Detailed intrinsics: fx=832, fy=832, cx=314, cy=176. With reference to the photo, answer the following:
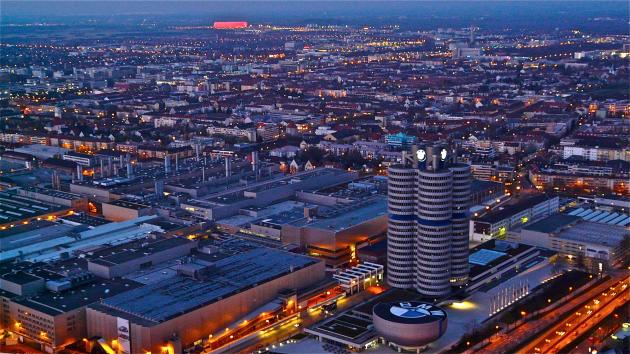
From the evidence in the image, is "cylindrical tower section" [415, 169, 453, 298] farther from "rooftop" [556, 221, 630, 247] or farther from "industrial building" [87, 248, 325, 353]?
"rooftop" [556, 221, 630, 247]

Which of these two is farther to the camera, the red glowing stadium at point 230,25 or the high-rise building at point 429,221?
the red glowing stadium at point 230,25

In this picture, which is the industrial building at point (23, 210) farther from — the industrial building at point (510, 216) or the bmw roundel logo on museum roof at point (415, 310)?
the bmw roundel logo on museum roof at point (415, 310)

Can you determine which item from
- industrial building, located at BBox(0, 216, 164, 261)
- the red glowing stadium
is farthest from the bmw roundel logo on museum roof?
the red glowing stadium

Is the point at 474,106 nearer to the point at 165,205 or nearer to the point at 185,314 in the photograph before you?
the point at 165,205

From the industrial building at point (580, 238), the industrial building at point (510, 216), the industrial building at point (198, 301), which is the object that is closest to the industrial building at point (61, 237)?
the industrial building at point (198, 301)

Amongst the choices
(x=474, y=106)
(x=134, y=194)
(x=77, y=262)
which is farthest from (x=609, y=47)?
(x=77, y=262)

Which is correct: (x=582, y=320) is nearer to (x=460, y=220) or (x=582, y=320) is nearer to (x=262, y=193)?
(x=460, y=220)
